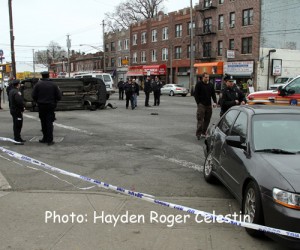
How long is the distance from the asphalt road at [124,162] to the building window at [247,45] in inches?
1154

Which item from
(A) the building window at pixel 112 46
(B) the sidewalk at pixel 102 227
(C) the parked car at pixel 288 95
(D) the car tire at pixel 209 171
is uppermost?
(A) the building window at pixel 112 46

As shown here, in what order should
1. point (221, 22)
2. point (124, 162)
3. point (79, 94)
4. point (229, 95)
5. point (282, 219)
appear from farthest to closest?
point (221, 22), point (79, 94), point (229, 95), point (124, 162), point (282, 219)

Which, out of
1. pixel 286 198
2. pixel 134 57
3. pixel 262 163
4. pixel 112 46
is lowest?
pixel 286 198

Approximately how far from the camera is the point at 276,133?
495 centimetres

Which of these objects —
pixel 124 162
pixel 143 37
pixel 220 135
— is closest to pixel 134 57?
pixel 143 37

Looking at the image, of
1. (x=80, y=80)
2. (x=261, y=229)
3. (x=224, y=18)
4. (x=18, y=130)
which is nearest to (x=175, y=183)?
(x=261, y=229)

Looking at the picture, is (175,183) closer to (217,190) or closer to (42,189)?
(217,190)

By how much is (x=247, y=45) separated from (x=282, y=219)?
3917 cm

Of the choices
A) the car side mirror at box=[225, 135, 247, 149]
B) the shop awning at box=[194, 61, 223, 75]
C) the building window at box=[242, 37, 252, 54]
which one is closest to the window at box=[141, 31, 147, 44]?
the shop awning at box=[194, 61, 223, 75]

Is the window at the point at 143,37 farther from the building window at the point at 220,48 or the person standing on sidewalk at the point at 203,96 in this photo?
the person standing on sidewalk at the point at 203,96

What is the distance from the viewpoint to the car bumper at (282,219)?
3.59 meters

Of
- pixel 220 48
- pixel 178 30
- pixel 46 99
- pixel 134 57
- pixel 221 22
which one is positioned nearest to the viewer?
pixel 46 99

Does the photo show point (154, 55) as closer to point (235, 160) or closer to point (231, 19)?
point (231, 19)

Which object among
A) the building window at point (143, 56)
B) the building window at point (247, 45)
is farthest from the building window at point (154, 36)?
the building window at point (247, 45)
